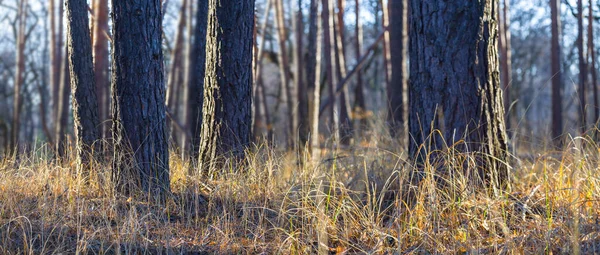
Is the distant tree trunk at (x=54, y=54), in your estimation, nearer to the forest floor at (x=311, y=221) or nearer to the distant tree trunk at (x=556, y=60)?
the forest floor at (x=311, y=221)

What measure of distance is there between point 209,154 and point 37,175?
152cm

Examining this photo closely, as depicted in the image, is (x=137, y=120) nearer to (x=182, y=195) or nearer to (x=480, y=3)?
(x=182, y=195)

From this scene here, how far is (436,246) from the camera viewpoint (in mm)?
3504

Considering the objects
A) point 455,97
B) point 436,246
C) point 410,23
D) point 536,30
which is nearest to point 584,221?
point 436,246

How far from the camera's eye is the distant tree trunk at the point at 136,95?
4.65 m

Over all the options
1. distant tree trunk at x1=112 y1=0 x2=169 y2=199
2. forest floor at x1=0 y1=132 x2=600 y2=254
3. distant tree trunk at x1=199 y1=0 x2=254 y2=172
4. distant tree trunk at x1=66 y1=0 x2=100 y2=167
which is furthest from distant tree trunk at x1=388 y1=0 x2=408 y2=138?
distant tree trunk at x1=112 y1=0 x2=169 y2=199

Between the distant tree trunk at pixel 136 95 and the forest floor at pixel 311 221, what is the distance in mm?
247

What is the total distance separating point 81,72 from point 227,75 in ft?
6.47

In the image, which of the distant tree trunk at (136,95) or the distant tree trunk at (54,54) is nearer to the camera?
the distant tree trunk at (136,95)

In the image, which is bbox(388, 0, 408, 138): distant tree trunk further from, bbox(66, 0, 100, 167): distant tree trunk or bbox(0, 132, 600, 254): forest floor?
bbox(0, 132, 600, 254): forest floor

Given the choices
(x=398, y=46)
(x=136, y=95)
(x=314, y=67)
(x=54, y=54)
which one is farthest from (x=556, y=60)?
(x=54, y=54)

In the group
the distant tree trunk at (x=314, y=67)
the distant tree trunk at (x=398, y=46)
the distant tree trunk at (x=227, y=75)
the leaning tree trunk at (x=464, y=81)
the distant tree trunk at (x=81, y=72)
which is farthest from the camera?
the distant tree trunk at (x=398, y=46)

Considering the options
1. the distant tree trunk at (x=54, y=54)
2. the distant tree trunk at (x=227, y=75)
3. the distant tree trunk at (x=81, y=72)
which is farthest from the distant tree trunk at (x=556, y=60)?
the distant tree trunk at (x=54, y=54)

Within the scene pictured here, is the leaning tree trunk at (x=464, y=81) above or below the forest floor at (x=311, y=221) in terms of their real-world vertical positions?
above
